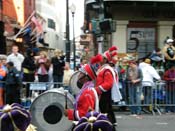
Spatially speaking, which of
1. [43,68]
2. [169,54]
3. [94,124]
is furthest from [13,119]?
[43,68]

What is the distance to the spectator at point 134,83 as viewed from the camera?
1542 centimetres

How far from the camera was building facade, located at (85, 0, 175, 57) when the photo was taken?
19.3m

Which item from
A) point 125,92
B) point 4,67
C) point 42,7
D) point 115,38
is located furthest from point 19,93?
point 42,7

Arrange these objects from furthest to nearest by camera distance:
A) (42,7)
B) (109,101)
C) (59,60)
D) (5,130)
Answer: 1. (42,7)
2. (59,60)
3. (109,101)
4. (5,130)

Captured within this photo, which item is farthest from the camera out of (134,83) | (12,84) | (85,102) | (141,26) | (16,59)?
(141,26)

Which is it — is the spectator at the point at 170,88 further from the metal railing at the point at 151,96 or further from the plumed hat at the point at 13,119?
the plumed hat at the point at 13,119

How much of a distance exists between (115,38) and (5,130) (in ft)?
51.2

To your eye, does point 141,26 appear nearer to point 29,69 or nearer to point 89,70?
point 29,69

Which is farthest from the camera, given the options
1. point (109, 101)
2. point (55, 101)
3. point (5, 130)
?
point (109, 101)

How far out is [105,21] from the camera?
53.1 feet

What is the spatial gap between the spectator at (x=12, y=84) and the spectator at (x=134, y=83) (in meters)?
3.37

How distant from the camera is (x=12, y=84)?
14539mm

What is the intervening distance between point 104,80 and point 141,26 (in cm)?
981

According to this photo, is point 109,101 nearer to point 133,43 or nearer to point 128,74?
point 128,74
